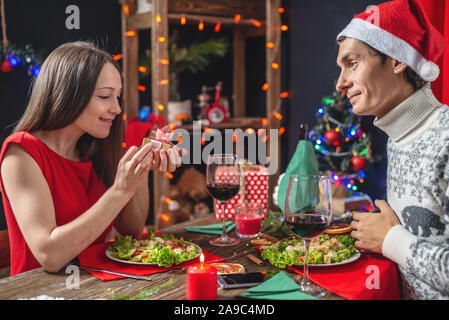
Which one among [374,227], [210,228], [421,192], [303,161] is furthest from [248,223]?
[421,192]

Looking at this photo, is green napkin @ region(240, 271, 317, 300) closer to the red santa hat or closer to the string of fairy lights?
the red santa hat

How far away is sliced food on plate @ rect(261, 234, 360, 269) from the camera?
118 centimetres

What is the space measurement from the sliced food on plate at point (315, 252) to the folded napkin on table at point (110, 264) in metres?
0.16

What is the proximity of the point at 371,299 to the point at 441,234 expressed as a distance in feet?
0.89

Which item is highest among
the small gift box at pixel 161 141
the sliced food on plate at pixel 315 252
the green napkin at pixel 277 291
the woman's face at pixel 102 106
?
the woman's face at pixel 102 106

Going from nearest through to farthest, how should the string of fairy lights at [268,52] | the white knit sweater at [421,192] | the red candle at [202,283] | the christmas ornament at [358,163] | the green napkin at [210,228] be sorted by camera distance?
the red candle at [202,283] → the white knit sweater at [421,192] → the green napkin at [210,228] → the christmas ornament at [358,163] → the string of fairy lights at [268,52]

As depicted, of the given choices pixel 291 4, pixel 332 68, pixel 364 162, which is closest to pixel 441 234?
pixel 364 162

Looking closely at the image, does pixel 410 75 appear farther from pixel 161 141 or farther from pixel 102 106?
pixel 102 106

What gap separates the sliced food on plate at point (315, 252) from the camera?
1184 millimetres

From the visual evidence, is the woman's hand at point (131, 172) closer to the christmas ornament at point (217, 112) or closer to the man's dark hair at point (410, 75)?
the man's dark hair at point (410, 75)

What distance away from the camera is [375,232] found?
48.1 inches

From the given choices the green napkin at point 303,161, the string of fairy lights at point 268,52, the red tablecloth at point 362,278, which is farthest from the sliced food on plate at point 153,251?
the string of fairy lights at point 268,52

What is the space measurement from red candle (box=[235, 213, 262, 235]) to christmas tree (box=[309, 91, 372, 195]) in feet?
5.06
